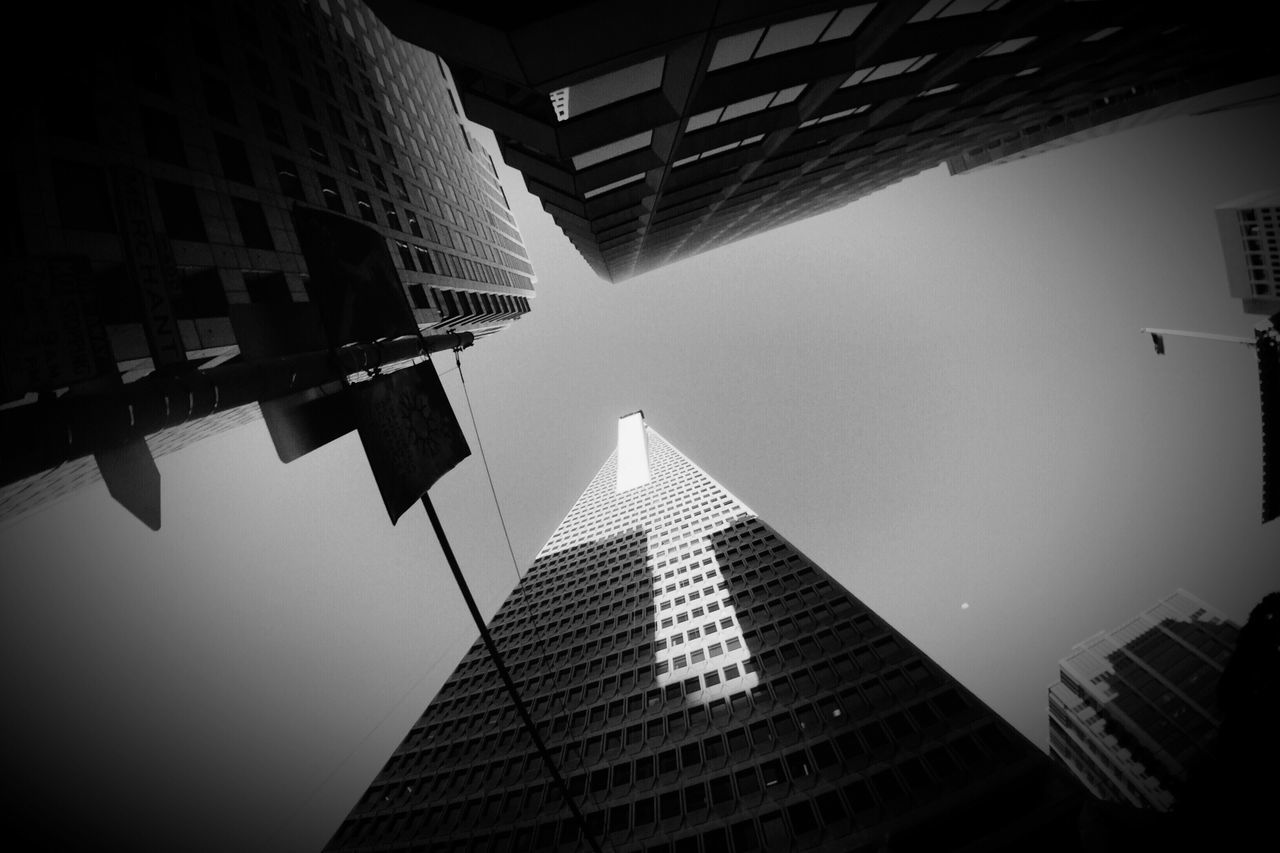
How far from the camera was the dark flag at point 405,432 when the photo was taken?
5.24 meters

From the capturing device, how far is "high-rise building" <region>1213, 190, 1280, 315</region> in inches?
2259

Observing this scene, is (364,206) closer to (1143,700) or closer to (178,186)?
(178,186)

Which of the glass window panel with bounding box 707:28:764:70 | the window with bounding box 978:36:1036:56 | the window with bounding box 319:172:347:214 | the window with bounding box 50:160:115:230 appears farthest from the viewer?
the window with bounding box 319:172:347:214

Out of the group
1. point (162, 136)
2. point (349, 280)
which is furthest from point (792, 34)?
point (162, 136)

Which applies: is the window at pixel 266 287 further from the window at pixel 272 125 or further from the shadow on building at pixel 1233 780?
the shadow on building at pixel 1233 780

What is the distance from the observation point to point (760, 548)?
53.9m

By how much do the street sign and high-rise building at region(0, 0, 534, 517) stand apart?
115cm

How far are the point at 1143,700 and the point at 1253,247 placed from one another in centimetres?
6882

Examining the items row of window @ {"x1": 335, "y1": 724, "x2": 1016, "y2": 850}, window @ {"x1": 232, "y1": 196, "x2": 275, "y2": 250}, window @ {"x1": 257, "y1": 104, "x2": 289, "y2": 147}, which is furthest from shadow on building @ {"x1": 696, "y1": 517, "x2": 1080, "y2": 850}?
window @ {"x1": 257, "y1": 104, "x2": 289, "y2": 147}

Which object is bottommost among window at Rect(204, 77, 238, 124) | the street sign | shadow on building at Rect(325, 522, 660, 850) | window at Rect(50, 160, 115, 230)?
shadow on building at Rect(325, 522, 660, 850)

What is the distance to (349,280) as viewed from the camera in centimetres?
558

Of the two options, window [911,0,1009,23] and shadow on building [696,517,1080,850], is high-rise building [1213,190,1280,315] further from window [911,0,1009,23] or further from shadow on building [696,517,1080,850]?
window [911,0,1009,23]

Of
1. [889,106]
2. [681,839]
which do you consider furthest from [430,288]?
[681,839]

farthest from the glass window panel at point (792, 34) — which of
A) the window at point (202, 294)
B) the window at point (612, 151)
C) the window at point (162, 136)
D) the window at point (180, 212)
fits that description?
the window at point (162, 136)
